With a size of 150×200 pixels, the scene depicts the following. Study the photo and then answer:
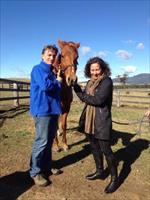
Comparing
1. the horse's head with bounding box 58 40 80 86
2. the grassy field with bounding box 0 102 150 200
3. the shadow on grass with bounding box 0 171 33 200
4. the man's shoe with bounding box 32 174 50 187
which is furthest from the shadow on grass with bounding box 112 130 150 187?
the horse's head with bounding box 58 40 80 86

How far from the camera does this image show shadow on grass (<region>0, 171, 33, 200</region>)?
13.9 ft

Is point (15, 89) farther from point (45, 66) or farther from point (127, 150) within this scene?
point (45, 66)

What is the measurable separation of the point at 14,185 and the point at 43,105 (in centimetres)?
128

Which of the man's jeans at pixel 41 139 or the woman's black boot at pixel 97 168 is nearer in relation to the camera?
the man's jeans at pixel 41 139

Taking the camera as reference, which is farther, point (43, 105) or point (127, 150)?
point (127, 150)

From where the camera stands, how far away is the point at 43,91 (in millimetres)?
4355

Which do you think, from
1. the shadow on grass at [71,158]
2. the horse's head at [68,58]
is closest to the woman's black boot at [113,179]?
the shadow on grass at [71,158]

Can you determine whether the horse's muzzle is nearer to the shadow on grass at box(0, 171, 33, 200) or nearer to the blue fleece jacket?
the blue fleece jacket

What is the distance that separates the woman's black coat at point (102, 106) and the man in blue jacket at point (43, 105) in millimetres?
544

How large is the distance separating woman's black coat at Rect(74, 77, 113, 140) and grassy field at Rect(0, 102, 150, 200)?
0.87 m

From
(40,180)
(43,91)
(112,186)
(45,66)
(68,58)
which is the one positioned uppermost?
(68,58)

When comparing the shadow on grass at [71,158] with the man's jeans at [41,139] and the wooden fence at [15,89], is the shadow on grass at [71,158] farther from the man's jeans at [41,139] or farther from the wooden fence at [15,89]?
the wooden fence at [15,89]

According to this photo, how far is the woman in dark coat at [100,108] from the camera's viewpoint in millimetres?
4590

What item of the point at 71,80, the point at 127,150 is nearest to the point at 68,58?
the point at 71,80
